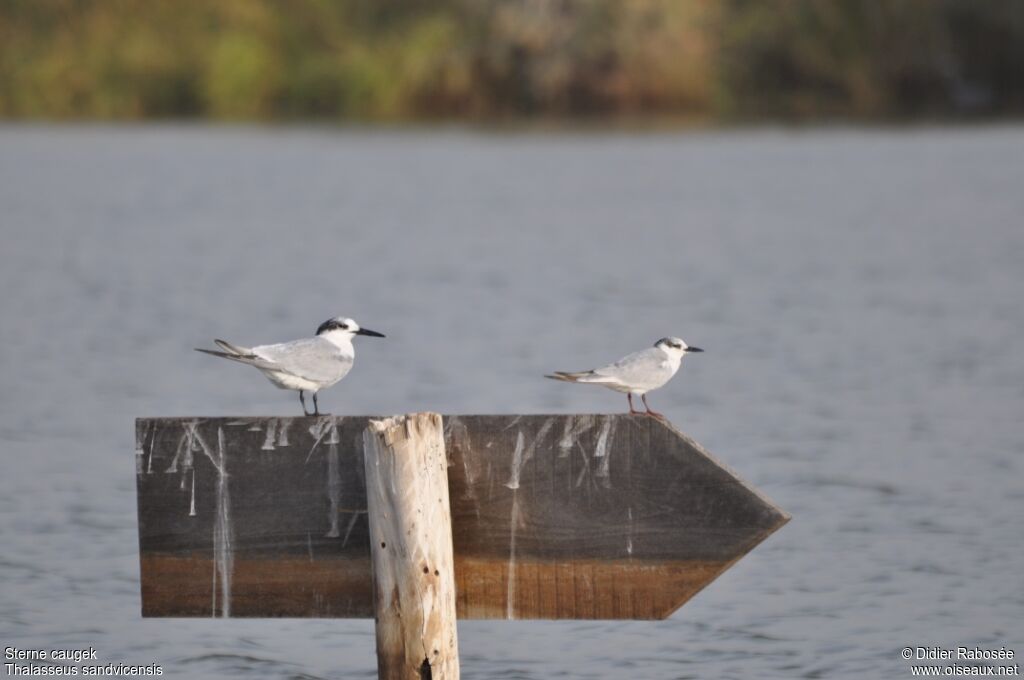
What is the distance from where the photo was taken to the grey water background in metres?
8.94

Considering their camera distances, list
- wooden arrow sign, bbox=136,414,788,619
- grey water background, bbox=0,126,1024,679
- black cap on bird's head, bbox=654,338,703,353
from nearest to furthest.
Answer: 1. wooden arrow sign, bbox=136,414,788,619
2. black cap on bird's head, bbox=654,338,703,353
3. grey water background, bbox=0,126,1024,679

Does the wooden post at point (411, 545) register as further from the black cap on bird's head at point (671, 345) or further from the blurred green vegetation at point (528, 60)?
the blurred green vegetation at point (528, 60)

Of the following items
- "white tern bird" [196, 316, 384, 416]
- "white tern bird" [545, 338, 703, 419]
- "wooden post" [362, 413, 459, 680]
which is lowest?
Answer: "wooden post" [362, 413, 459, 680]

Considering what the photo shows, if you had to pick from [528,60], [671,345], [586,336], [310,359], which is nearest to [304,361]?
[310,359]

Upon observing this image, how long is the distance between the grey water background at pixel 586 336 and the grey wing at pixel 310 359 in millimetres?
1489

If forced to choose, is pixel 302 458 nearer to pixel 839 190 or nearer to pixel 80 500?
pixel 80 500

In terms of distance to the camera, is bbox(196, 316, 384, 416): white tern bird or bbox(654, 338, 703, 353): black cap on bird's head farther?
bbox(654, 338, 703, 353): black cap on bird's head

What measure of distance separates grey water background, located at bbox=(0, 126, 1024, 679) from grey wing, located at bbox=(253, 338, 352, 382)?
1489mm

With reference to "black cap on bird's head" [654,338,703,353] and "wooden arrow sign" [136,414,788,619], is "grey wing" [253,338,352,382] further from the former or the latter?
"black cap on bird's head" [654,338,703,353]

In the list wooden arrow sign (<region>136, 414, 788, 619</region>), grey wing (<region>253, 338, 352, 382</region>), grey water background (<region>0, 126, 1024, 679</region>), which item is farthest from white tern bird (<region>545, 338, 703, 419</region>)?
grey water background (<region>0, 126, 1024, 679</region>)

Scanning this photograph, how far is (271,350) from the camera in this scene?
7.56m

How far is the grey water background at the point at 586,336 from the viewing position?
8.94 metres

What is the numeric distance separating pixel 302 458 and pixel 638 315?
14.2 m

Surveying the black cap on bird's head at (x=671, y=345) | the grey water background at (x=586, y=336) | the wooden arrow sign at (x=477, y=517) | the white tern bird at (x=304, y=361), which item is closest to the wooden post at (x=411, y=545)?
the wooden arrow sign at (x=477, y=517)
